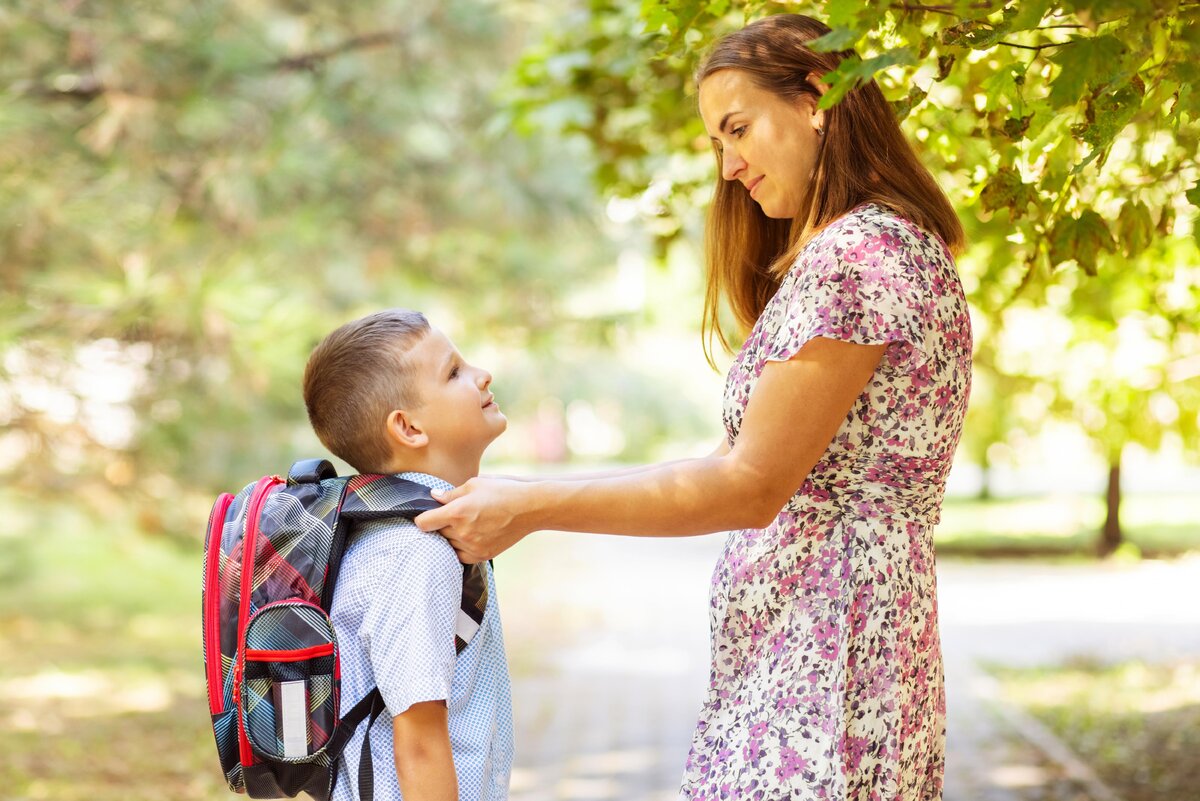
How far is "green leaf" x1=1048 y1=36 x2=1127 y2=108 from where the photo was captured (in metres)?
1.91

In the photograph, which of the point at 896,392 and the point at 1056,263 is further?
the point at 1056,263

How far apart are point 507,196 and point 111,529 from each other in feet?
12.7

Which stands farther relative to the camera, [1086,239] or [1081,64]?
[1086,239]

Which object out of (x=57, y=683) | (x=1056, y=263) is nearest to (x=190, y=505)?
(x=57, y=683)

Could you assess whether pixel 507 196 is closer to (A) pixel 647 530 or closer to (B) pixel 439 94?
(B) pixel 439 94

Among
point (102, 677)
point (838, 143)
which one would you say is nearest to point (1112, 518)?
point (102, 677)

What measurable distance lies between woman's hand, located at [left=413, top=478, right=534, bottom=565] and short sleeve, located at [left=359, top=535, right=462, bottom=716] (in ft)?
0.09

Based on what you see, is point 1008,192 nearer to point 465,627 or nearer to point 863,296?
point 863,296

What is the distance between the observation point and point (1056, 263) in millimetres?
2729

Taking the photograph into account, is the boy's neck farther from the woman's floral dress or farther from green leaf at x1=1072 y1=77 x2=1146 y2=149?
green leaf at x1=1072 y1=77 x2=1146 y2=149

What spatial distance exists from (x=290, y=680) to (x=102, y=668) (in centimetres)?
980

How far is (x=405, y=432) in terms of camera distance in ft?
7.25

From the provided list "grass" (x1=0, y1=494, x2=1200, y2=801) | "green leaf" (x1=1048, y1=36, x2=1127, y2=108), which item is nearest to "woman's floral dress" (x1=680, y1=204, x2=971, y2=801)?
"green leaf" (x1=1048, y1=36, x2=1127, y2=108)

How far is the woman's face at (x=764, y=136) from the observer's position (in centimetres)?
216
